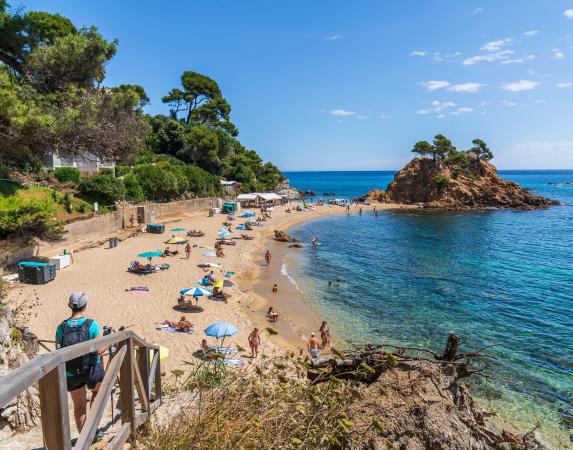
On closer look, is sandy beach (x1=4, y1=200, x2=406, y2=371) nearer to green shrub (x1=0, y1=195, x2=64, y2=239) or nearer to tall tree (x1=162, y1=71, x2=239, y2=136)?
green shrub (x1=0, y1=195, x2=64, y2=239)

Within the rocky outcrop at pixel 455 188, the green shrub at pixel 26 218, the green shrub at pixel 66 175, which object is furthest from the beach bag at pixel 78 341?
the rocky outcrop at pixel 455 188

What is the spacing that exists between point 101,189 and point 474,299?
29042mm

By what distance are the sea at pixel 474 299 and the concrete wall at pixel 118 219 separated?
1332 cm

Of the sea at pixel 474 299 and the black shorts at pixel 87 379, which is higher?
the black shorts at pixel 87 379

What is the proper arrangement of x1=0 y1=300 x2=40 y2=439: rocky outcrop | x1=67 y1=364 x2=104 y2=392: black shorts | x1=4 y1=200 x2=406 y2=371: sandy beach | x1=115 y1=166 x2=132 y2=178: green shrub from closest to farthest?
x1=67 y1=364 x2=104 y2=392: black shorts, x1=0 y1=300 x2=40 y2=439: rocky outcrop, x1=4 y1=200 x2=406 y2=371: sandy beach, x1=115 y1=166 x2=132 y2=178: green shrub

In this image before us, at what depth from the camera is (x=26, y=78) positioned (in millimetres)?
17484

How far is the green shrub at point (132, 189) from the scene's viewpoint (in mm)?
38656

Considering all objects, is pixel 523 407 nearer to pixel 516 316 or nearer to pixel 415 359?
pixel 516 316

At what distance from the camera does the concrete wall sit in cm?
2800

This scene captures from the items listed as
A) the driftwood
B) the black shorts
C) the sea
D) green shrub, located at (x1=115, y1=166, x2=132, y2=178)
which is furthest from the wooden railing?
green shrub, located at (x1=115, y1=166, x2=132, y2=178)

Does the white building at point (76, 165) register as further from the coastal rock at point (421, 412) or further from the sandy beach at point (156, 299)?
the coastal rock at point (421, 412)

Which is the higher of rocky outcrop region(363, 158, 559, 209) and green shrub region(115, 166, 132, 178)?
green shrub region(115, 166, 132, 178)

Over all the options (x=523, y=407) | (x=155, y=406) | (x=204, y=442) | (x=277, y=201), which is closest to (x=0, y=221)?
(x=155, y=406)

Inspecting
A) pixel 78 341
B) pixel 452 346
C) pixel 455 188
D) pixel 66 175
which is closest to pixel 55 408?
pixel 78 341
